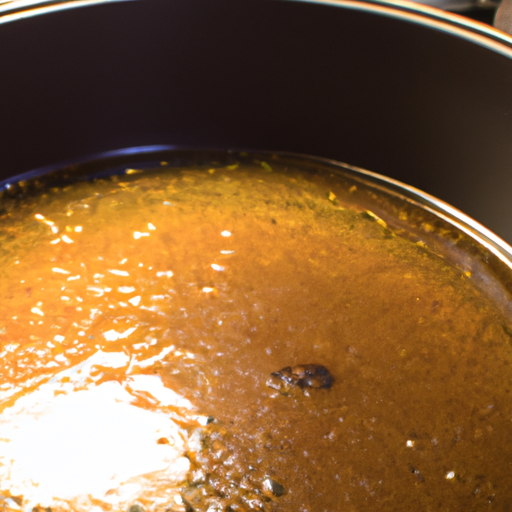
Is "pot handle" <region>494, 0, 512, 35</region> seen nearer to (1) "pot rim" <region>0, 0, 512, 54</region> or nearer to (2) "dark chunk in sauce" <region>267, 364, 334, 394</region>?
(1) "pot rim" <region>0, 0, 512, 54</region>

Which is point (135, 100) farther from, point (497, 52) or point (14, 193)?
point (497, 52)

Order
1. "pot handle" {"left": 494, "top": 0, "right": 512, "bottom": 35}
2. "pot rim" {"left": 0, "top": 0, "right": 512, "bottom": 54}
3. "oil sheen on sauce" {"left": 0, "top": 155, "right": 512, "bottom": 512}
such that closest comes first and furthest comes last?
"oil sheen on sauce" {"left": 0, "top": 155, "right": 512, "bottom": 512}, "pot rim" {"left": 0, "top": 0, "right": 512, "bottom": 54}, "pot handle" {"left": 494, "top": 0, "right": 512, "bottom": 35}

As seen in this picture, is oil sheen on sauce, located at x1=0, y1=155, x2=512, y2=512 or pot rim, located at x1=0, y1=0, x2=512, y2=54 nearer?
oil sheen on sauce, located at x1=0, y1=155, x2=512, y2=512

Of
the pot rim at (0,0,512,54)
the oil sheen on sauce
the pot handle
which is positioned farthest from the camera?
the pot handle

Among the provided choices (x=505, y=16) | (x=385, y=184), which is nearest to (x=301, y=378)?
(x=385, y=184)

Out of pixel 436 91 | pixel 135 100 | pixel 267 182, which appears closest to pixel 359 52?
pixel 436 91

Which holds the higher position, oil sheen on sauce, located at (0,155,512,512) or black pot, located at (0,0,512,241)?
black pot, located at (0,0,512,241)

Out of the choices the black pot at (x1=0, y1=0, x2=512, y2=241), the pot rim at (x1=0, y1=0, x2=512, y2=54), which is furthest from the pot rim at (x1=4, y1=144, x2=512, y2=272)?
the pot rim at (x1=0, y1=0, x2=512, y2=54)
